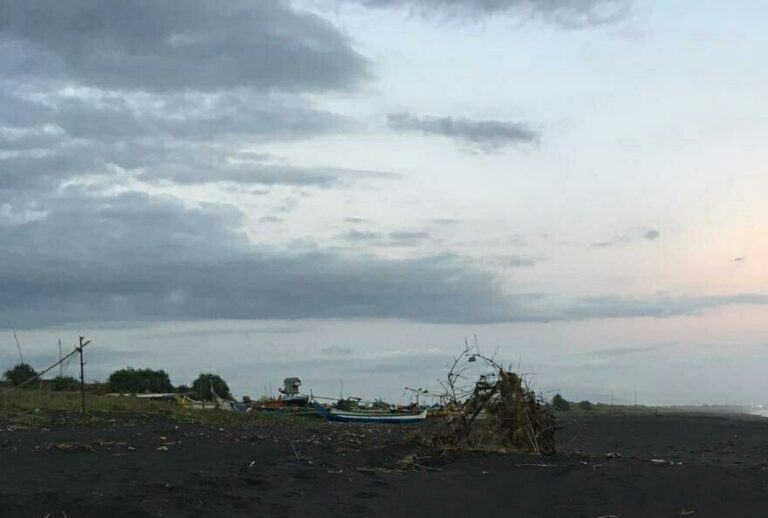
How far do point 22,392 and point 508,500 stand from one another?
25.1 meters

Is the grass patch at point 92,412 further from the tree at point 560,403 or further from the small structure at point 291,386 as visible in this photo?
the tree at point 560,403

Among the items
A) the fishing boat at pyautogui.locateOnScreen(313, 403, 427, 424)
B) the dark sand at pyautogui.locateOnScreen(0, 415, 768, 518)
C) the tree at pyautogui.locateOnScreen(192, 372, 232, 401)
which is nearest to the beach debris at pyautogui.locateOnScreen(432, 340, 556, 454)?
the dark sand at pyautogui.locateOnScreen(0, 415, 768, 518)

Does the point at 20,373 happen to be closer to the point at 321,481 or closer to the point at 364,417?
the point at 364,417

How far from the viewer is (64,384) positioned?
47344 millimetres

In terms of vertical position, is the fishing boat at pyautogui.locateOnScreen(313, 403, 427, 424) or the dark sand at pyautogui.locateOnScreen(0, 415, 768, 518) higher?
the dark sand at pyautogui.locateOnScreen(0, 415, 768, 518)

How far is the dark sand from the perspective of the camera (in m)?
12.3

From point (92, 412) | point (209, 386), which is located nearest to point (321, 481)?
point (92, 412)

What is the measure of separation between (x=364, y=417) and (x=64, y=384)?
17.0 metres

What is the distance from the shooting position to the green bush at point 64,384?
152 feet

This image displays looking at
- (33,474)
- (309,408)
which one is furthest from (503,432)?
(309,408)

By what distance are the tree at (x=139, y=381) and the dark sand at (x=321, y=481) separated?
3380 centimetres

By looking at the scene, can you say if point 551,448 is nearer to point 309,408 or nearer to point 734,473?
point 734,473

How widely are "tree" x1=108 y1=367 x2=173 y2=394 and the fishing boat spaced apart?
14802 millimetres

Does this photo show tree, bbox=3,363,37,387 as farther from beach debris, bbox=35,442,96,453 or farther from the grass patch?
beach debris, bbox=35,442,96,453
